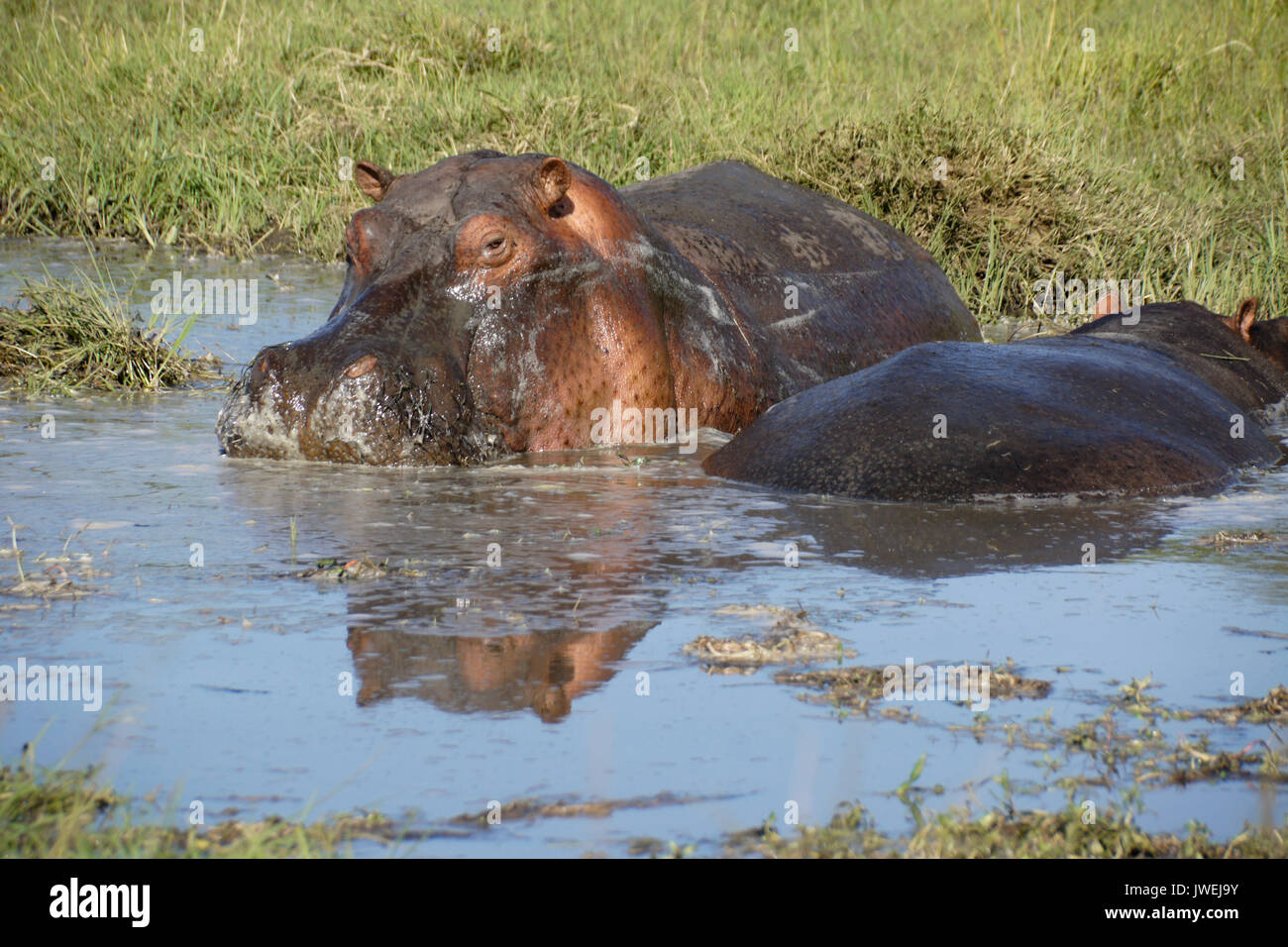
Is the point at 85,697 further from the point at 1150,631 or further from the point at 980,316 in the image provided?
the point at 980,316

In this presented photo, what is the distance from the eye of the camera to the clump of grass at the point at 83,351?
680 cm

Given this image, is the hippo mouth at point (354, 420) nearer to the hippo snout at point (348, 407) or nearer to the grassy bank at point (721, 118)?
the hippo snout at point (348, 407)

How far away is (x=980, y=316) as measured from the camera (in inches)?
353

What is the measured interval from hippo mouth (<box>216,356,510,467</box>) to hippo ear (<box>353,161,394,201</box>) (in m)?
0.94

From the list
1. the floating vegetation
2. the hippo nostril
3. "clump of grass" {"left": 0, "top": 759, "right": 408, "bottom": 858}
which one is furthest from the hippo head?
"clump of grass" {"left": 0, "top": 759, "right": 408, "bottom": 858}

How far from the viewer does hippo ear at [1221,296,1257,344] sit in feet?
21.6

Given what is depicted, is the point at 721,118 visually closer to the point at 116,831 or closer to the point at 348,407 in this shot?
the point at 348,407

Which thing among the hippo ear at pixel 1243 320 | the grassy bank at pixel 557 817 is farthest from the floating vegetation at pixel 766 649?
the hippo ear at pixel 1243 320

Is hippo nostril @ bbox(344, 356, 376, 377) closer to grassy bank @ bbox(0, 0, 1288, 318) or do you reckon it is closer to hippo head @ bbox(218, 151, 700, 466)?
hippo head @ bbox(218, 151, 700, 466)

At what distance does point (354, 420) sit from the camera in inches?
197

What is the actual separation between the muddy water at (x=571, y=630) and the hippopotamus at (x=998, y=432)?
0.40 ft
